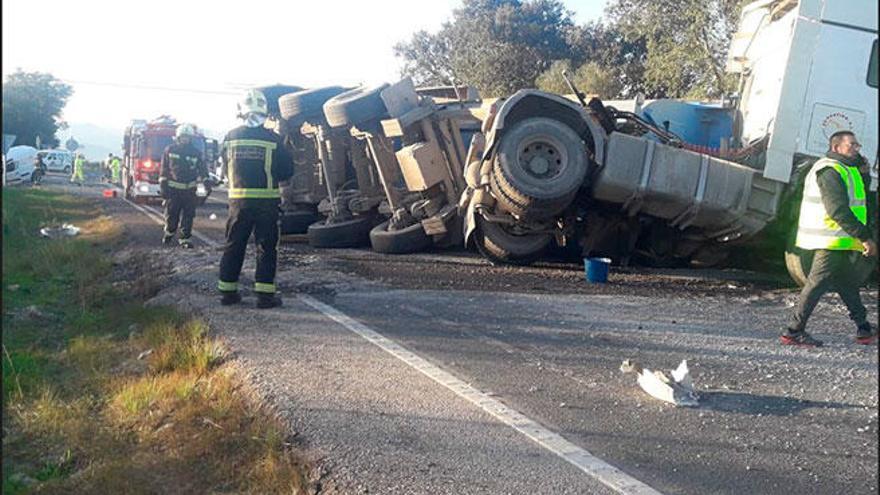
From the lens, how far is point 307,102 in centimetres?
1104

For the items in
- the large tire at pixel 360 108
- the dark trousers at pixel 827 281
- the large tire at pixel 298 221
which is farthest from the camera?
the large tire at pixel 298 221

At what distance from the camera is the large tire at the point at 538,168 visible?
302 inches

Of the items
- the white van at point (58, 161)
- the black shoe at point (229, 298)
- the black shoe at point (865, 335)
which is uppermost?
the black shoe at point (865, 335)

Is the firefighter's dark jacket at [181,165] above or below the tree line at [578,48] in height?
below

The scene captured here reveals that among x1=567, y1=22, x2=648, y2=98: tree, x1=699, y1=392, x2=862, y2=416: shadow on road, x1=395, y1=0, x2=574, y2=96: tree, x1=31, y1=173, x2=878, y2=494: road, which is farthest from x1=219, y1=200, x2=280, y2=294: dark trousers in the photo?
x1=567, y1=22, x2=648, y2=98: tree

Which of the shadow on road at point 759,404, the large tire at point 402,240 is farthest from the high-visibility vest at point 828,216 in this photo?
the large tire at point 402,240

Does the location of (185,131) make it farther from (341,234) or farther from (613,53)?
(613,53)

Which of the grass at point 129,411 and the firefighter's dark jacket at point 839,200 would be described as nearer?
the grass at point 129,411

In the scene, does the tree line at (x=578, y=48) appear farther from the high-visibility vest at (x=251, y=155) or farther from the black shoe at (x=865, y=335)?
the black shoe at (x=865, y=335)

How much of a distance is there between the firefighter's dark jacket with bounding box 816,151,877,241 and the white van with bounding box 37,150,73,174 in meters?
38.9

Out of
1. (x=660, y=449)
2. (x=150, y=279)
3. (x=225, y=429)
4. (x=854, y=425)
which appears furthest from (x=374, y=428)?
(x=150, y=279)

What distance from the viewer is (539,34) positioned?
9.33 meters

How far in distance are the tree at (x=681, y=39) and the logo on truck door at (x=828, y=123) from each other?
26.0 feet

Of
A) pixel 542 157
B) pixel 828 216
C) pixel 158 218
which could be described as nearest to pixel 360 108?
pixel 542 157
